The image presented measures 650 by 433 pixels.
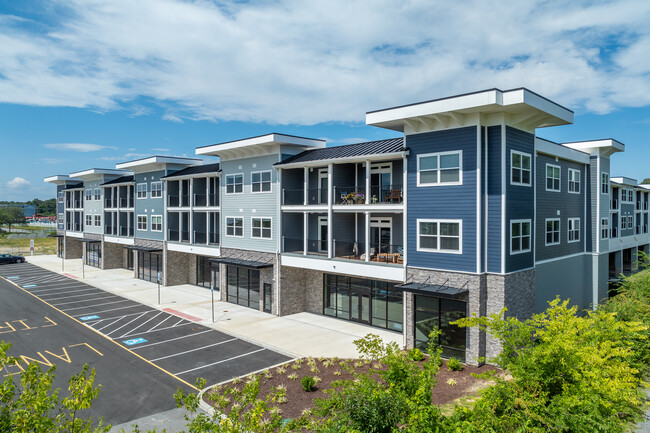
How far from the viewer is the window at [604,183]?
29203 millimetres

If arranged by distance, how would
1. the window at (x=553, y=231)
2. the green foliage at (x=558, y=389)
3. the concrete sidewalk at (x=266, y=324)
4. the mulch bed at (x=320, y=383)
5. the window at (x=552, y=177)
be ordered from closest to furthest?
the green foliage at (x=558, y=389) → the mulch bed at (x=320, y=383) → the concrete sidewalk at (x=266, y=324) → the window at (x=553, y=231) → the window at (x=552, y=177)

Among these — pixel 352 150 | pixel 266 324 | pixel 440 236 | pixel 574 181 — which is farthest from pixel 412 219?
pixel 574 181

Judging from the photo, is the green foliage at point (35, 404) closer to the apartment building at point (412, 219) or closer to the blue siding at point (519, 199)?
the apartment building at point (412, 219)

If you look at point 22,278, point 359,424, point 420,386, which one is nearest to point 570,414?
point 420,386

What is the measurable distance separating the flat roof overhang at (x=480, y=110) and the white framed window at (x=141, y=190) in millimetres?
28359

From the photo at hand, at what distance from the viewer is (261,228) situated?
29109 millimetres

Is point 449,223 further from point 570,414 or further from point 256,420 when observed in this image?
point 256,420

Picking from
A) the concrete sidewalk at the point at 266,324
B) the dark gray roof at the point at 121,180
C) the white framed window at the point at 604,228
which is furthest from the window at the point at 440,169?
the dark gray roof at the point at 121,180

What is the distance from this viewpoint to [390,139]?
80.9 feet

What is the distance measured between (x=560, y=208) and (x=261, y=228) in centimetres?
1880

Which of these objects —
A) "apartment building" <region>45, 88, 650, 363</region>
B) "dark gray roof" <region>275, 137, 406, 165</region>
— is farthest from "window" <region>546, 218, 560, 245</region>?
"dark gray roof" <region>275, 137, 406, 165</region>

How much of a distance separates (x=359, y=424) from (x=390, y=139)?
1866 cm

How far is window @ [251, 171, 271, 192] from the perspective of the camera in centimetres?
2888

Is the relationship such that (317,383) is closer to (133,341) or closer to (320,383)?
(320,383)
